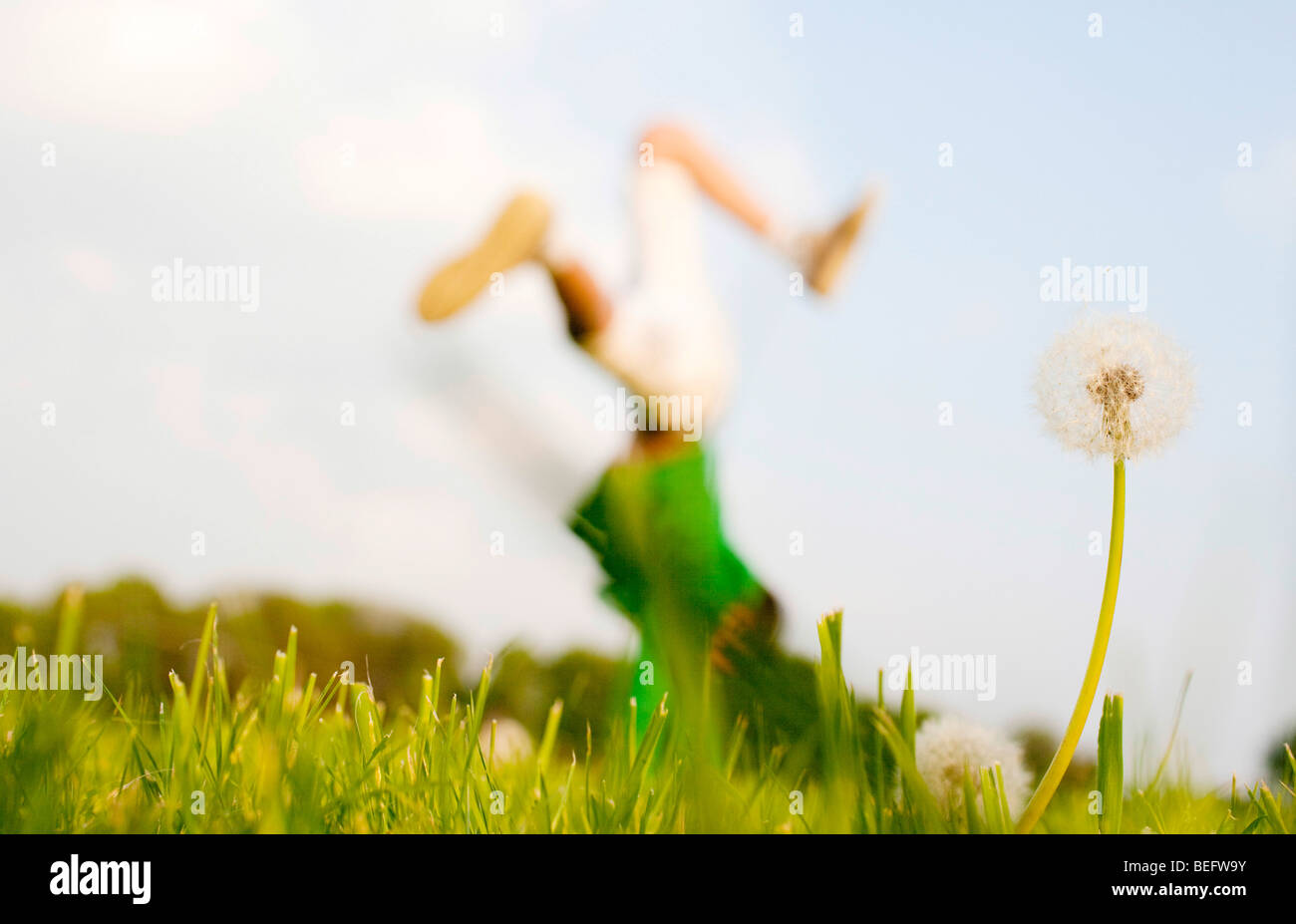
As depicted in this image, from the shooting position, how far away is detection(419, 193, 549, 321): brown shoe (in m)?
1.52

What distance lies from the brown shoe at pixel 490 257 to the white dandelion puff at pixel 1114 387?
89 cm

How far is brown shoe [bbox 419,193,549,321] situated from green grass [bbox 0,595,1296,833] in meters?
0.63

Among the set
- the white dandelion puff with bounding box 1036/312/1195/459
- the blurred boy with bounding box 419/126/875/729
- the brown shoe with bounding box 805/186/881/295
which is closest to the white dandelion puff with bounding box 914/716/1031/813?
the blurred boy with bounding box 419/126/875/729

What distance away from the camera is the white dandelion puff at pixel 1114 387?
39.3 inches

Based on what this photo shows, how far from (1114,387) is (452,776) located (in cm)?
96

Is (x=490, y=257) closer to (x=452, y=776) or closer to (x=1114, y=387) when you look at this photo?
(x=452, y=776)

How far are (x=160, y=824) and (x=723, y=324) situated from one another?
1.16 metres

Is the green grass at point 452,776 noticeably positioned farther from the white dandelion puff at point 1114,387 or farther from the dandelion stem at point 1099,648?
the white dandelion puff at point 1114,387

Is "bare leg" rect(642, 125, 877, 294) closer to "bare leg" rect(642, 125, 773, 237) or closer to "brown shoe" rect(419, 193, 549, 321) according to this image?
"bare leg" rect(642, 125, 773, 237)

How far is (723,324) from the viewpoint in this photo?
1.62 metres

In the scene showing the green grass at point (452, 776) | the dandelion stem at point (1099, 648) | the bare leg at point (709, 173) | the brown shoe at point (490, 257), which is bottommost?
the green grass at point (452, 776)

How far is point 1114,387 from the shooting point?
101 cm

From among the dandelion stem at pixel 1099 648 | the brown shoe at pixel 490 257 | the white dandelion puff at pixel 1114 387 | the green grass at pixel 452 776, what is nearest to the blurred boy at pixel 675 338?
the brown shoe at pixel 490 257

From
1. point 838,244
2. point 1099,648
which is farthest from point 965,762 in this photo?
point 838,244
